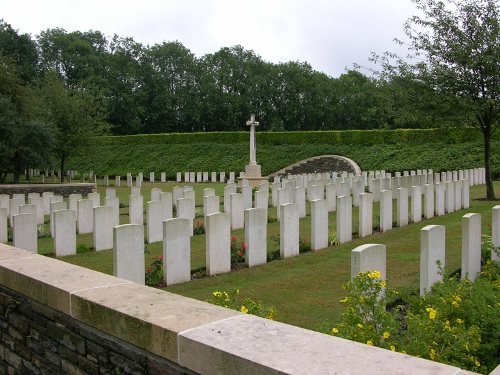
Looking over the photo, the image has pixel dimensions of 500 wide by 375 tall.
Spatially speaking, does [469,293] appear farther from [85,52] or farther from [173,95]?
[85,52]

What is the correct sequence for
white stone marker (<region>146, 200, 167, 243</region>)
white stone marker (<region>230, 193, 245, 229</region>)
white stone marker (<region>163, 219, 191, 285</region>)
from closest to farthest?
white stone marker (<region>163, 219, 191, 285</region>) → white stone marker (<region>146, 200, 167, 243</region>) → white stone marker (<region>230, 193, 245, 229</region>)

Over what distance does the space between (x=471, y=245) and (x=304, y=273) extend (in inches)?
89.8

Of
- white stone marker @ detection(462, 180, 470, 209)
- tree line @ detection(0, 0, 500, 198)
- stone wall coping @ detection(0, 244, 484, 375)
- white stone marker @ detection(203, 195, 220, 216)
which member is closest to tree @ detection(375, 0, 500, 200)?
white stone marker @ detection(462, 180, 470, 209)

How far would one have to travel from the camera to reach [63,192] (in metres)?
23.2

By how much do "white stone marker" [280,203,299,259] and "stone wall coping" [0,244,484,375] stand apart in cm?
499

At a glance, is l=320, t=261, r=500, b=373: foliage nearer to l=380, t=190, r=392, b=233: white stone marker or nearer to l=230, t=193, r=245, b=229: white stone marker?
l=380, t=190, r=392, b=233: white stone marker

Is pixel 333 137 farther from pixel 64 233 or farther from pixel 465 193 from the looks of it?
pixel 64 233

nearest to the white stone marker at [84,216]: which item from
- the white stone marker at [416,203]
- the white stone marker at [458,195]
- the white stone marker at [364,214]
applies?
the white stone marker at [364,214]

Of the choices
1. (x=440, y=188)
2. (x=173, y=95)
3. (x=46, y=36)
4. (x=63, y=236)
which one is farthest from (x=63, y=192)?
(x=46, y=36)

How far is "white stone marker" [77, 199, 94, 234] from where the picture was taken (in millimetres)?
11852

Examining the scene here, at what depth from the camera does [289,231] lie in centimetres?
864

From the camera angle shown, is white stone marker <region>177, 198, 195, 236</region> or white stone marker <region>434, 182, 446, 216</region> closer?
white stone marker <region>177, 198, 195, 236</region>

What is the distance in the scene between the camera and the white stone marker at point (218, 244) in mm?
7469

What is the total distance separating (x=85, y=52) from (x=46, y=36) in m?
6.43
